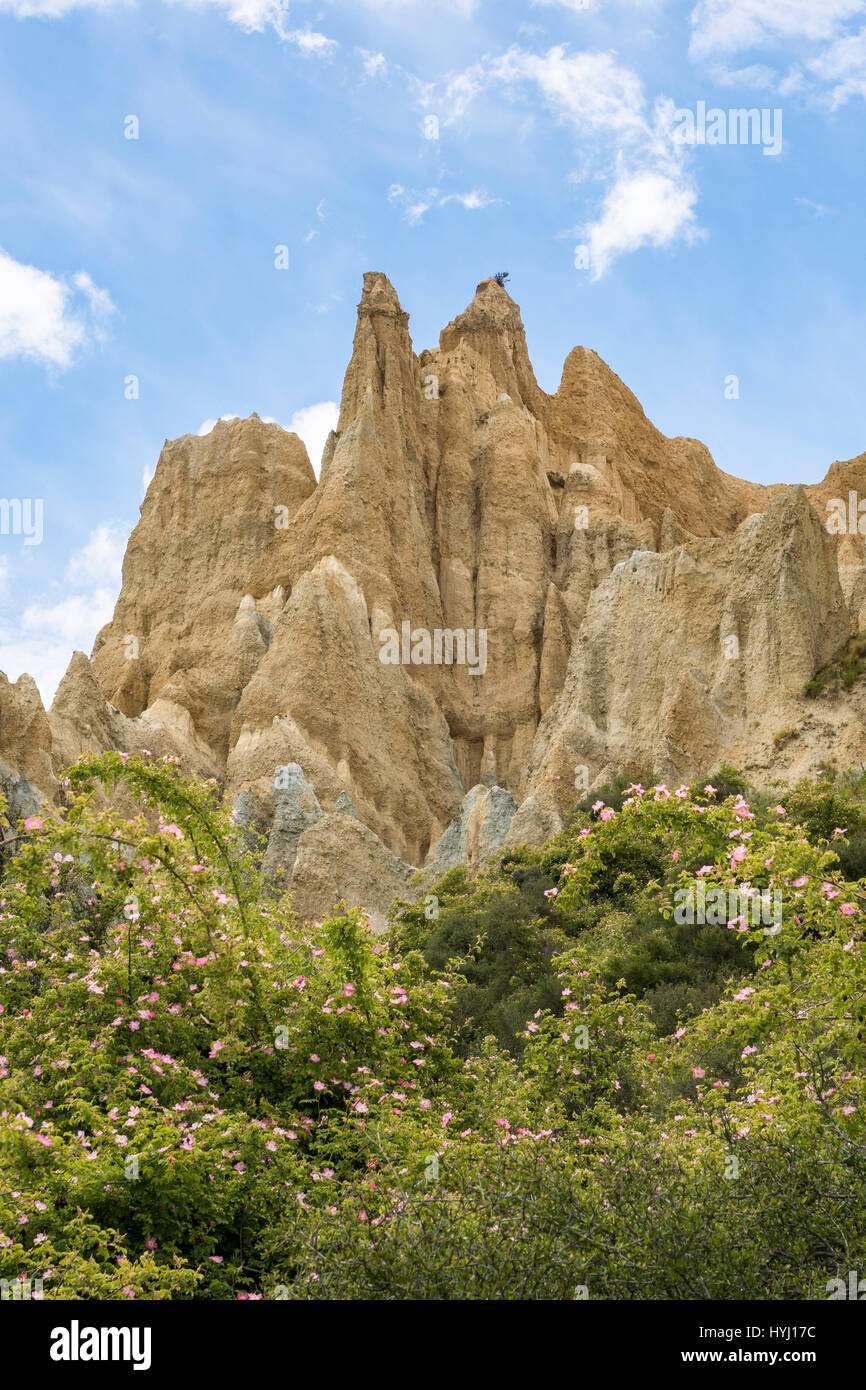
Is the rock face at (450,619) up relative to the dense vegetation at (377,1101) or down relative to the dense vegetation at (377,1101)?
up

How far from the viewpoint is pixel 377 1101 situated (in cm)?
1131

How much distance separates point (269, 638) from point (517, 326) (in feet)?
77.0

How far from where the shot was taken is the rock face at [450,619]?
114 feet

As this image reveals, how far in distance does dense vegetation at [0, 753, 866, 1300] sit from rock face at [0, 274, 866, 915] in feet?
59.8

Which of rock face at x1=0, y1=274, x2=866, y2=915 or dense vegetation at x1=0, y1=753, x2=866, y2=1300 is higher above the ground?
rock face at x1=0, y1=274, x2=866, y2=915

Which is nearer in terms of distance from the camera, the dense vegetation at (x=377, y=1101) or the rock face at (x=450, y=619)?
the dense vegetation at (x=377, y=1101)

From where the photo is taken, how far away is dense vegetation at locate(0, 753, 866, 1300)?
757 cm

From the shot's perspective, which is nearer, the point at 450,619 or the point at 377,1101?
the point at 377,1101

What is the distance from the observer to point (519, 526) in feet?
183

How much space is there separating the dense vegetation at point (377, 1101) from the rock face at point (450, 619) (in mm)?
18239

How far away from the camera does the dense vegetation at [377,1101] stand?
7.57m

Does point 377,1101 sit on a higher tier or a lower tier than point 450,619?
lower

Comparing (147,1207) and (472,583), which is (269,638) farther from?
(147,1207)

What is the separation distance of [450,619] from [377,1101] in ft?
143
